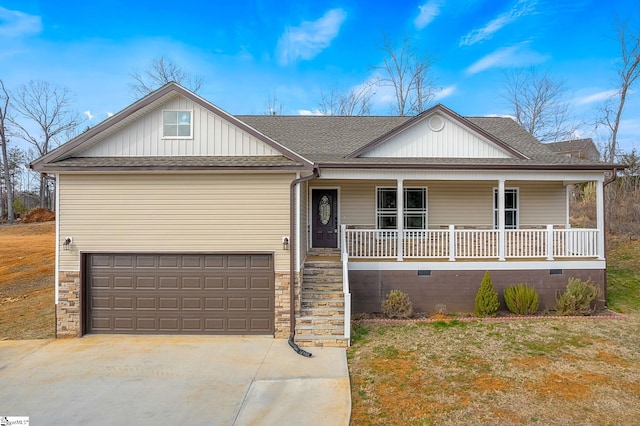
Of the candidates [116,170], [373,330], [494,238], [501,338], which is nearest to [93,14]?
[116,170]

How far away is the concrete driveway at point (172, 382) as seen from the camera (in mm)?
4683

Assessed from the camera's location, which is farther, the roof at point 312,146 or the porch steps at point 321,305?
the roof at point 312,146

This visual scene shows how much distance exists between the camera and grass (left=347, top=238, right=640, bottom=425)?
181 inches

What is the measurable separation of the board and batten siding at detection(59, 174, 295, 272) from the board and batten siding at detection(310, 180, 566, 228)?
3402 millimetres

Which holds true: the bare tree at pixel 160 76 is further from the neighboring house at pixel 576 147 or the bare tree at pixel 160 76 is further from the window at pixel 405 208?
the neighboring house at pixel 576 147

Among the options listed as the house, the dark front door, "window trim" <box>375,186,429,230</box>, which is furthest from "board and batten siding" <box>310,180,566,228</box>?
the house

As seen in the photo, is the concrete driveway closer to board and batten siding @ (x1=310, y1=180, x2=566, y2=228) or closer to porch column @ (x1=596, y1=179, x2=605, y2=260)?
board and batten siding @ (x1=310, y1=180, x2=566, y2=228)

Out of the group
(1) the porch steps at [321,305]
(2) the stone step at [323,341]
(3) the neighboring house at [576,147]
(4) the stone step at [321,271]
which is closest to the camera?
(2) the stone step at [323,341]

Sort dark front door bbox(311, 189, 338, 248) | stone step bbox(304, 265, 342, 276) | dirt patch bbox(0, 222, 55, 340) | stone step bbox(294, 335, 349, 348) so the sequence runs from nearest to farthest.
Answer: stone step bbox(294, 335, 349, 348), dirt patch bbox(0, 222, 55, 340), stone step bbox(304, 265, 342, 276), dark front door bbox(311, 189, 338, 248)

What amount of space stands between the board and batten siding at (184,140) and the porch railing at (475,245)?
3.42 m

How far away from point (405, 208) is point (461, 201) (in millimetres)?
1832

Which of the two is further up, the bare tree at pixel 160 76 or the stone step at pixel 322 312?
the bare tree at pixel 160 76

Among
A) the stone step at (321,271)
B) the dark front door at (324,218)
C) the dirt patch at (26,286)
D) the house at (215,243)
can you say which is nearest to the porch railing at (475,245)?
the house at (215,243)

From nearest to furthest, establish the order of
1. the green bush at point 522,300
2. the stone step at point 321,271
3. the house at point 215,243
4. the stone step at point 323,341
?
the stone step at point 323,341 < the house at point 215,243 < the green bush at point 522,300 < the stone step at point 321,271
